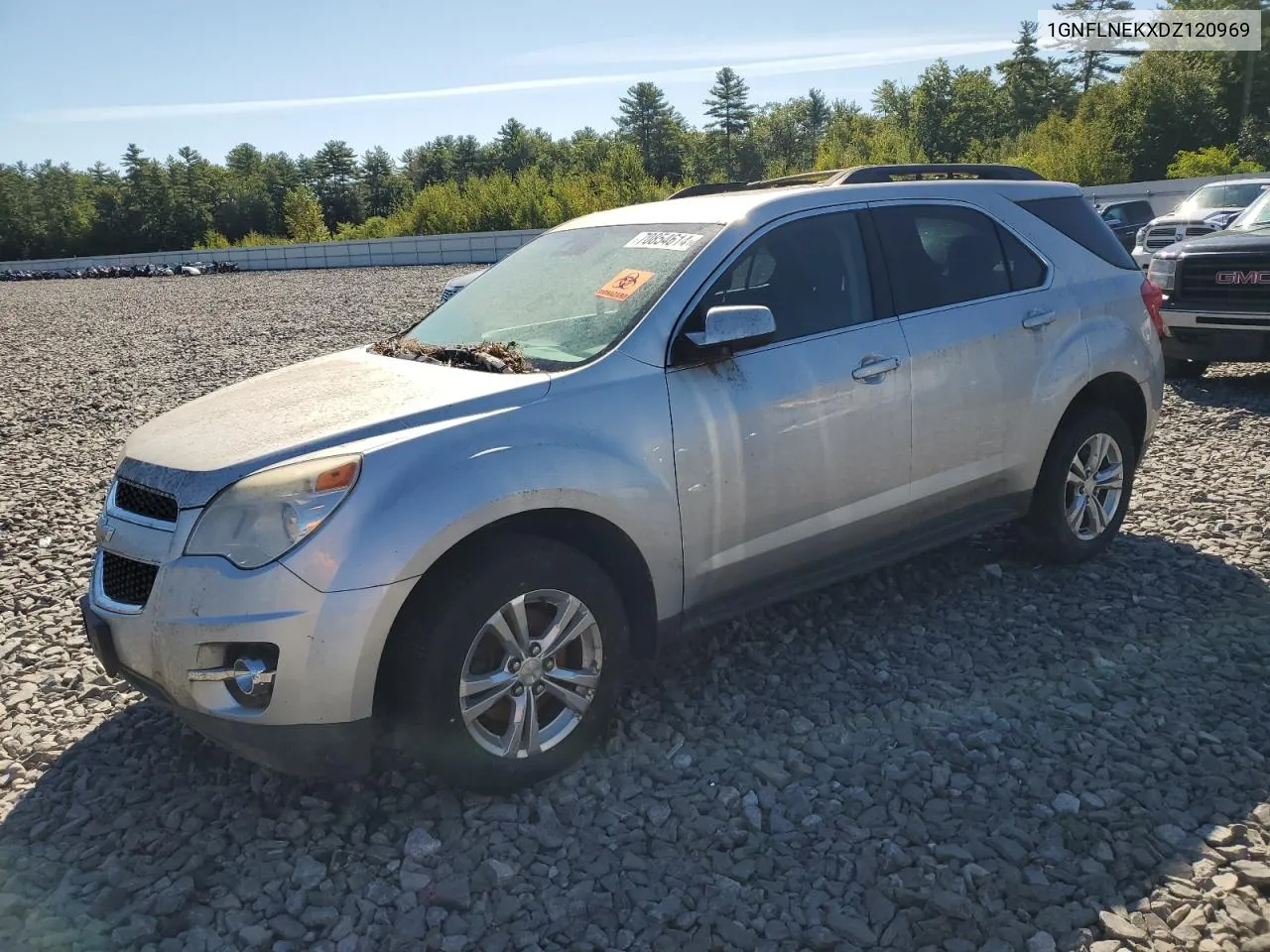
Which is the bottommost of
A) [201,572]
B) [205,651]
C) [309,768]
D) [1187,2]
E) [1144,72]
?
[309,768]

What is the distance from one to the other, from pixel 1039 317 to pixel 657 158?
4244 inches

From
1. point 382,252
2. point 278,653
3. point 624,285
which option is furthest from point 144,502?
point 382,252

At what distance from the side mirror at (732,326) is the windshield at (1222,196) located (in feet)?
55.8

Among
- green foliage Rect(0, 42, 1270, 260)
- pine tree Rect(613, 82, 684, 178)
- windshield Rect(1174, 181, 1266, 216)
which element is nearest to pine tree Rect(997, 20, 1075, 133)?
green foliage Rect(0, 42, 1270, 260)

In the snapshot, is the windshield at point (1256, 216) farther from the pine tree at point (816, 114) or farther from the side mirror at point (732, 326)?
the pine tree at point (816, 114)

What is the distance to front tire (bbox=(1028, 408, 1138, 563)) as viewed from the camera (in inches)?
185

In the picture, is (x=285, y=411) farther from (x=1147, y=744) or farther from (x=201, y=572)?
(x=1147, y=744)

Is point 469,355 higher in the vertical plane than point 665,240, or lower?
lower

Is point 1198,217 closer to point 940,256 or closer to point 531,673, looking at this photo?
point 940,256

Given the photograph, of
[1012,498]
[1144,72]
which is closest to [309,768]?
[1012,498]

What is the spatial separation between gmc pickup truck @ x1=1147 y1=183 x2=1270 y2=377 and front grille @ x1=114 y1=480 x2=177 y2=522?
826cm

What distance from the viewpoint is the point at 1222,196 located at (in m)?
17.6

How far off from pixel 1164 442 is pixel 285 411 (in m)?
6.34

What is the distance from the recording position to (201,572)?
111 inches
